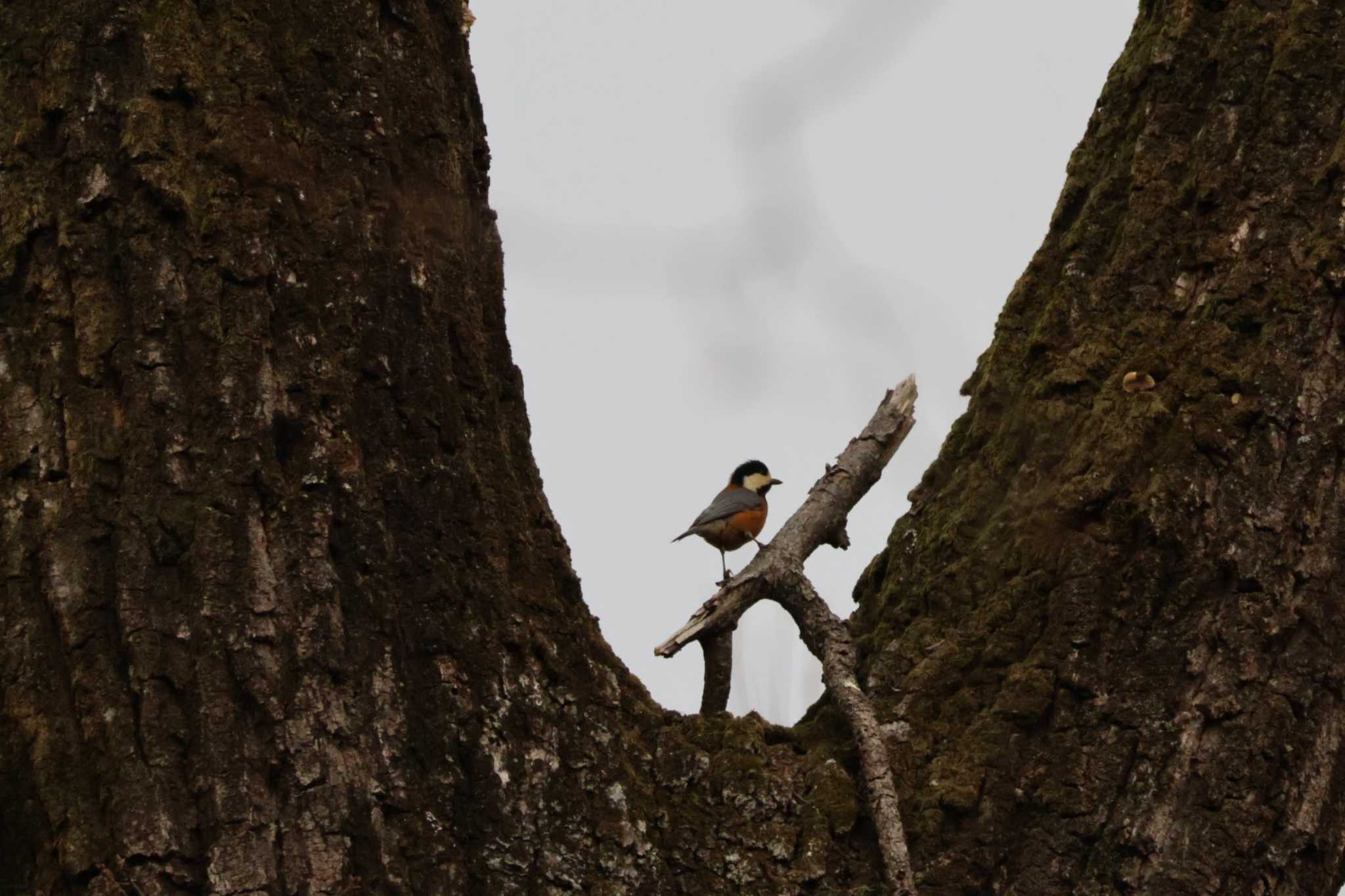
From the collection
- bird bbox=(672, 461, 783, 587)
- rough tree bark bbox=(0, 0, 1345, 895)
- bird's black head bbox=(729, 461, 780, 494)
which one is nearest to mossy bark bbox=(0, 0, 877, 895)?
rough tree bark bbox=(0, 0, 1345, 895)

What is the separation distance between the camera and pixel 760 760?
2.90 metres

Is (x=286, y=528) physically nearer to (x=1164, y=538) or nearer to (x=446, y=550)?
(x=446, y=550)

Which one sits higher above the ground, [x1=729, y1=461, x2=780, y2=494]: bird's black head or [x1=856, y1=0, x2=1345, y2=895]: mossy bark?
[x1=729, y1=461, x2=780, y2=494]: bird's black head

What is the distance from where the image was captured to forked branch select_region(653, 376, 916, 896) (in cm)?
280

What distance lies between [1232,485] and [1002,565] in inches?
19.0

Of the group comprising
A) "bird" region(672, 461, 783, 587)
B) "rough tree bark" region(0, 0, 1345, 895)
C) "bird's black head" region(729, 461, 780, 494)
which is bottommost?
"rough tree bark" region(0, 0, 1345, 895)

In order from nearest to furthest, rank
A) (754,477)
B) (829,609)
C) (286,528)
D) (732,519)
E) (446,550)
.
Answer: (286,528), (446,550), (829,609), (732,519), (754,477)

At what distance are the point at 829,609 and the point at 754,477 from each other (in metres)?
3.80

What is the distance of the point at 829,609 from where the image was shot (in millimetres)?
3359

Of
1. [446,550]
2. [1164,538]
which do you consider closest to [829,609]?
[1164,538]

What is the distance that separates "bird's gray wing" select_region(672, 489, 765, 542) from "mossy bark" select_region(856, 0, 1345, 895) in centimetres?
300

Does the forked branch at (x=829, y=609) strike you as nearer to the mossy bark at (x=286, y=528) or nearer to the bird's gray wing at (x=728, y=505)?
the mossy bark at (x=286, y=528)

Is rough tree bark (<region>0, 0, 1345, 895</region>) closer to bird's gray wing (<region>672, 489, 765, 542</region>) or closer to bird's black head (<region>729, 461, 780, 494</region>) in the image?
bird's gray wing (<region>672, 489, 765, 542</region>)

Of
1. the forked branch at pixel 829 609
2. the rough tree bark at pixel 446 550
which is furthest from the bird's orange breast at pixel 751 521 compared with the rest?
the rough tree bark at pixel 446 550
